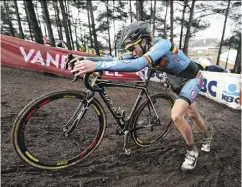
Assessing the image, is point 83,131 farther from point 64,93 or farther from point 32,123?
point 64,93

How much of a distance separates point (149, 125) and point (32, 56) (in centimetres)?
754

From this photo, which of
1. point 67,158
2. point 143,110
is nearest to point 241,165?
point 143,110

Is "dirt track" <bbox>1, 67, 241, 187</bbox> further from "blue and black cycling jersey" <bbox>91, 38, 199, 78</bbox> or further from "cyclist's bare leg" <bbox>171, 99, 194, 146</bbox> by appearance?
"blue and black cycling jersey" <bbox>91, 38, 199, 78</bbox>

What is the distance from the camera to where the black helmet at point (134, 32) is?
3.04 meters

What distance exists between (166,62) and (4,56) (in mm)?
8634

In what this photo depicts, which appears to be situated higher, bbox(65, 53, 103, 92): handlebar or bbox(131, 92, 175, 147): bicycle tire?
bbox(65, 53, 103, 92): handlebar

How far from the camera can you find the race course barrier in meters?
8.65

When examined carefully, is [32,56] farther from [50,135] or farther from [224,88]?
[224,88]

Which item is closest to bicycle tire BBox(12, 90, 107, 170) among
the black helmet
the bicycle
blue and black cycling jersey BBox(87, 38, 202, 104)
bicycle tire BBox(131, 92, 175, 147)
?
the bicycle

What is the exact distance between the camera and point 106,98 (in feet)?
10.5

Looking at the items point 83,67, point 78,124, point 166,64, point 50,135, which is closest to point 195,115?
point 166,64

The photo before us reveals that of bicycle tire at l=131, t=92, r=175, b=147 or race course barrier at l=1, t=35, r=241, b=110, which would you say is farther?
race course barrier at l=1, t=35, r=241, b=110

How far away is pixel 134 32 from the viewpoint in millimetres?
3031

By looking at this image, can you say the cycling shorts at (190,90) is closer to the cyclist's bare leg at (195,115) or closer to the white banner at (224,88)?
the cyclist's bare leg at (195,115)
